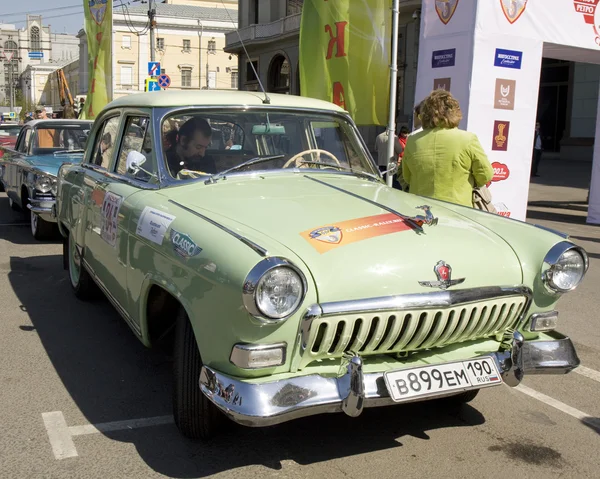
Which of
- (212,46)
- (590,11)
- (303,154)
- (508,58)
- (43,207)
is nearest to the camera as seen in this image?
(303,154)

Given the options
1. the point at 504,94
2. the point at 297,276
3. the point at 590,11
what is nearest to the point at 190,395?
the point at 297,276

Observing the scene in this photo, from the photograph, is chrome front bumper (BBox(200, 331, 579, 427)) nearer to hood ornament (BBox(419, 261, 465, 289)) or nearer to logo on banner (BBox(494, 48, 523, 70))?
hood ornament (BBox(419, 261, 465, 289))

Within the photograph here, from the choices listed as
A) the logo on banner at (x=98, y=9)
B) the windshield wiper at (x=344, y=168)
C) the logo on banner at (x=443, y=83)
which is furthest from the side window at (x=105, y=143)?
the logo on banner at (x=98, y=9)

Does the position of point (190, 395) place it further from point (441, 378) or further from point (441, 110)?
point (441, 110)

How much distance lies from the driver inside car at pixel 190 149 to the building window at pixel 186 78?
65617 mm

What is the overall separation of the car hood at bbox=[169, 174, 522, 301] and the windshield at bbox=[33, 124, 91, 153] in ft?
21.1

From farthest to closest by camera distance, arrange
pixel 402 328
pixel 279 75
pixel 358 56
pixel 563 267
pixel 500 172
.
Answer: pixel 279 75, pixel 358 56, pixel 500 172, pixel 563 267, pixel 402 328

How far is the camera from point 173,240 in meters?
3.20

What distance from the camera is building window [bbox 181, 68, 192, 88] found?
67.1 m

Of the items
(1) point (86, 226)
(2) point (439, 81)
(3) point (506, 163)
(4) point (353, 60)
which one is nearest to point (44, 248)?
(1) point (86, 226)

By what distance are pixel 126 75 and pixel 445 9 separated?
60825 mm

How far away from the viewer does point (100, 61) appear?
1589 cm

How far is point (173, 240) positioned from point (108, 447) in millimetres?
1048

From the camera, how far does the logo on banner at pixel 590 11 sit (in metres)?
9.81
